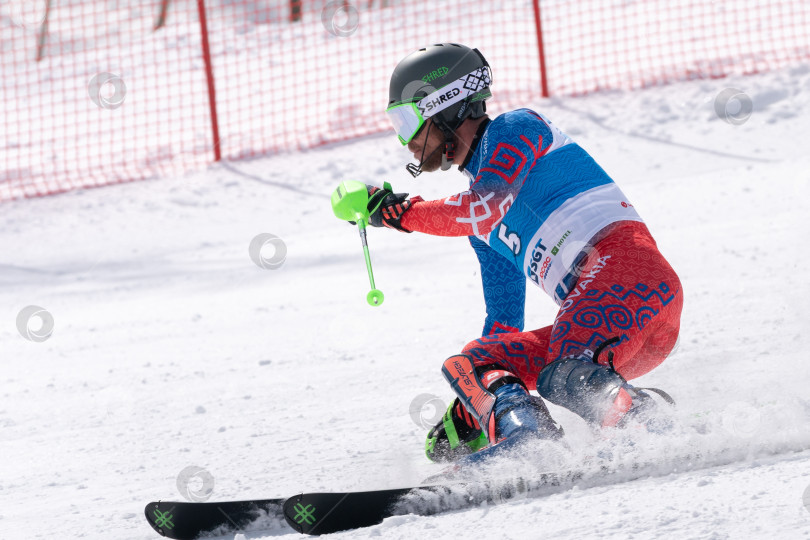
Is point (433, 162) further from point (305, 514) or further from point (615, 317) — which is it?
point (305, 514)

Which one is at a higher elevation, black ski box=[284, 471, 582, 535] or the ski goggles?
the ski goggles

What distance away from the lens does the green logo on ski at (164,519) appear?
299cm

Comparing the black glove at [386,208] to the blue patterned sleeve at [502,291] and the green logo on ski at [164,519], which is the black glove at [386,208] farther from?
the green logo on ski at [164,519]

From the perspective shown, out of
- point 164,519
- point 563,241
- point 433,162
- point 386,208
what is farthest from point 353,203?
point 164,519

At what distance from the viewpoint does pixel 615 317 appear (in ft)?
10.2

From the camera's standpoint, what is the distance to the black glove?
338 centimetres

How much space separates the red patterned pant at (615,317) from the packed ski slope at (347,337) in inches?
11.7

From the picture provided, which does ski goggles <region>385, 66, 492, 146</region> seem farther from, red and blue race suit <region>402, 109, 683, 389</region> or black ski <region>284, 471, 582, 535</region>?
black ski <region>284, 471, 582, 535</region>

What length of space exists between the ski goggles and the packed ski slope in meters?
1.28

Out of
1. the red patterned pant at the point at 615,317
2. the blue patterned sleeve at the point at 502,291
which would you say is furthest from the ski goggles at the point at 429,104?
the red patterned pant at the point at 615,317

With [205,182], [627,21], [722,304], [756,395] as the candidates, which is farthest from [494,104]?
[756,395]

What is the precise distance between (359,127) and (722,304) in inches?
238

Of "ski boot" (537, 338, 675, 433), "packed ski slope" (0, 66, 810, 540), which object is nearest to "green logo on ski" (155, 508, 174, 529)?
"packed ski slope" (0, 66, 810, 540)

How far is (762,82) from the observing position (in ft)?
31.1
